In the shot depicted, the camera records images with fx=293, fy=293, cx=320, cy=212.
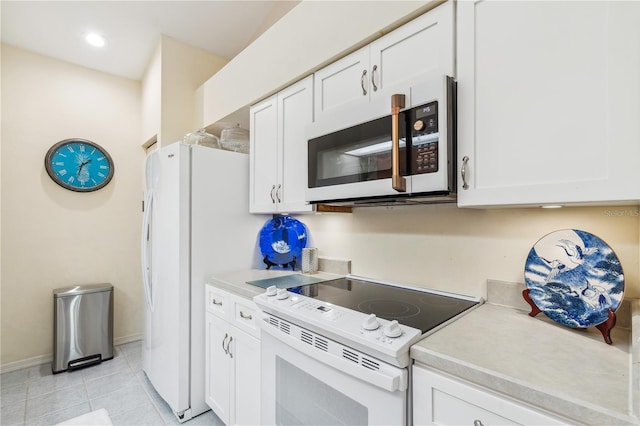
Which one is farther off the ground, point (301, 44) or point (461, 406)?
point (301, 44)

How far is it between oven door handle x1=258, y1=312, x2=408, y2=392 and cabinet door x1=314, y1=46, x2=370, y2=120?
1.07 meters

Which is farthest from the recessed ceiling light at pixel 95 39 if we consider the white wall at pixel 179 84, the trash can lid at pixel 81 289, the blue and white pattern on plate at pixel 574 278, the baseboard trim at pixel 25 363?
the blue and white pattern on plate at pixel 574 278

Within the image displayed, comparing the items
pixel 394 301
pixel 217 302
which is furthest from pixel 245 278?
pixel 394 301

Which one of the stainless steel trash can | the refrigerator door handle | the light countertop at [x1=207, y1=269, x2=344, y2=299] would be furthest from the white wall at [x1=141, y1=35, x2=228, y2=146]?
the stainless steel trash can

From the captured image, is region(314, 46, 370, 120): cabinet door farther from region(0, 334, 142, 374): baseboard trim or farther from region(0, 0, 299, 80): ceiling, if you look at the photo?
region(0, 334, 142, 374): baseboard trim

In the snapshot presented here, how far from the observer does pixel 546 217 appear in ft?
3.84

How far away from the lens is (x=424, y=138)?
1.11 m

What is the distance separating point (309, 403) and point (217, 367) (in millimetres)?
884

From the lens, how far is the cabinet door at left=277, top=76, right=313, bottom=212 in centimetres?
174

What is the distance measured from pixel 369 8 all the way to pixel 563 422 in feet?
5.27

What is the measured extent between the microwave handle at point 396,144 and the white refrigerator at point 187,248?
136 centimetres

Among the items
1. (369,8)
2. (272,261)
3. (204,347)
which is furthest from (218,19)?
(204,347)

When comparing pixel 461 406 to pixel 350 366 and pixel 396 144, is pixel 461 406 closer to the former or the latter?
pixel 350 366

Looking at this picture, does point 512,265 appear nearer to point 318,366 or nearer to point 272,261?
point 318,366
